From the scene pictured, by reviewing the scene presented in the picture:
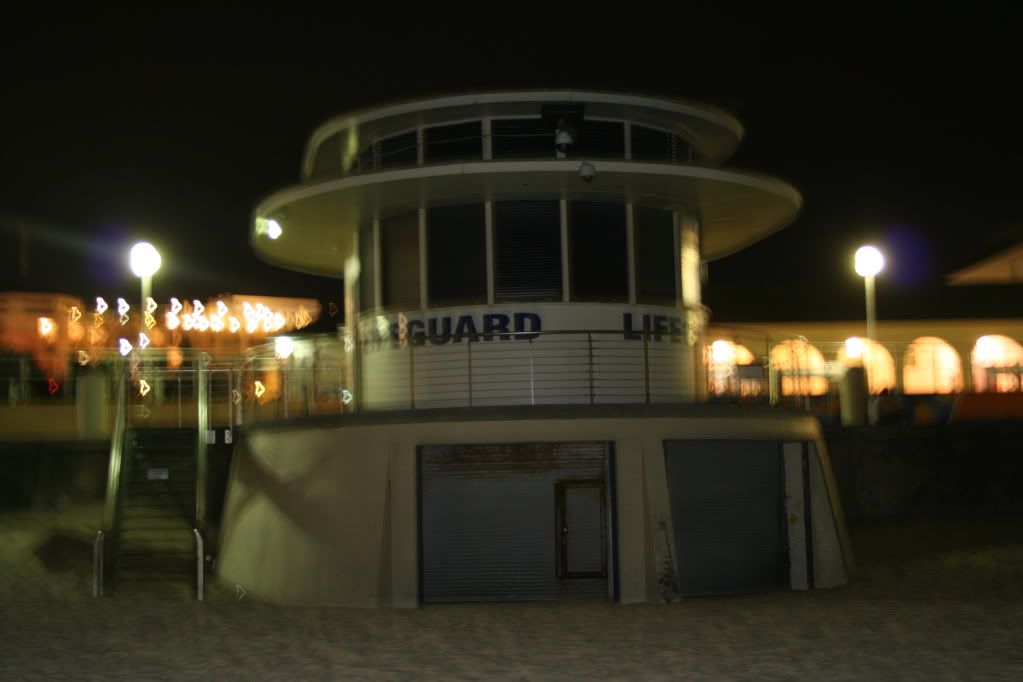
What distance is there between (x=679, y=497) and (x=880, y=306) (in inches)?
775

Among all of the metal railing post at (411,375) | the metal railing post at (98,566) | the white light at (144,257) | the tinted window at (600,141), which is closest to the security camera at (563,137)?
the tinted window at (600,141)

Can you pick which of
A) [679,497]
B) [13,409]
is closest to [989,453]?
[679,497]

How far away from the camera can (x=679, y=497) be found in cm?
1641

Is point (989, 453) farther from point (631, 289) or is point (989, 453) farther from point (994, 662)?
point (994, 662)

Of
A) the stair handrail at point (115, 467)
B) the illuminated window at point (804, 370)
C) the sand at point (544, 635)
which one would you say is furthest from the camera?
the illuminated window at point (804, 370)

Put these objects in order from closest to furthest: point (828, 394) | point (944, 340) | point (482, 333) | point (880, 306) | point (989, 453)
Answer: point (482, 333), point (989, 453), point (828, 394), point (944, 340), point (880, 306)

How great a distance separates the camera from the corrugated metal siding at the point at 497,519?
1602 cm

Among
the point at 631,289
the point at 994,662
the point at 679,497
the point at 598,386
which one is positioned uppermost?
the point at 631,289

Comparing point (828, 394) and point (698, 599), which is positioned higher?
point (828, 394)

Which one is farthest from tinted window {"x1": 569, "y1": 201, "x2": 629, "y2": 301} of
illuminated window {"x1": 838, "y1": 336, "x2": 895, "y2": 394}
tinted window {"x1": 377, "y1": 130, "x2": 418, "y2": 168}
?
illuminated window {"x1": 838, "y1": 336, "x2": 895, "y2": 394}

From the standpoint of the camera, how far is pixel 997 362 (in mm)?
30953

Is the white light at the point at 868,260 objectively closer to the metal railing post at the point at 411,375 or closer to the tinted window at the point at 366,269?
the tinted window at the point at 366,269

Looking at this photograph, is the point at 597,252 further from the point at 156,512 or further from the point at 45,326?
the point at 45,326

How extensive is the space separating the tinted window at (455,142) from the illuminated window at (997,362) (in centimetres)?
1485
